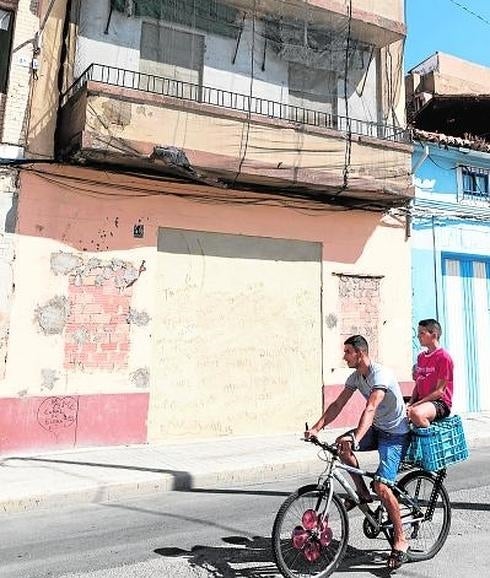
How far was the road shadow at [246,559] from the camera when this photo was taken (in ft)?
13.6

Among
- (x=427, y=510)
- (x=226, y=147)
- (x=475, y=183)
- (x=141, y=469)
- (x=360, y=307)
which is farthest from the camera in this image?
(x=475, y=183)

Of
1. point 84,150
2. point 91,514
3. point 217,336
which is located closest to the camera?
point 91,514

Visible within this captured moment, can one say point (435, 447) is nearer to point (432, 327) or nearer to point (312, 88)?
point (432, 327)

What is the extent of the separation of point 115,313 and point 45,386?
5.18 feet

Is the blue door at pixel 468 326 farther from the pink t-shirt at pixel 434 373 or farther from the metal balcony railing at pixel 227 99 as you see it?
the pink t-shirt at pixel 434 373

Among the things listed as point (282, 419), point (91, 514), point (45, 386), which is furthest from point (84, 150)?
point (282, 419)

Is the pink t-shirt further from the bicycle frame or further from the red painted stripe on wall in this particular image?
the red painted stripe on wall

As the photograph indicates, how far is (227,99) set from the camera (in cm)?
1078

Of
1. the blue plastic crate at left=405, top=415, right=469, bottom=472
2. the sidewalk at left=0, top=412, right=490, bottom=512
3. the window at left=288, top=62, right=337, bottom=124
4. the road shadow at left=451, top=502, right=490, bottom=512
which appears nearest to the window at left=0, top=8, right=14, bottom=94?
the window at left=288, top=62, right=337, bottom=124

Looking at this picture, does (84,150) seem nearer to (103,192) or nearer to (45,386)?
(103,192)

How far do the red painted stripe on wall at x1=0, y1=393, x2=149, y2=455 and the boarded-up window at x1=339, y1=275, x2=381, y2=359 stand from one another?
4.41 m

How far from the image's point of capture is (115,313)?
9320 millimetres

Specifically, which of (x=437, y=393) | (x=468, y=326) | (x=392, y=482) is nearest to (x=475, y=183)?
(x=468, y=326)

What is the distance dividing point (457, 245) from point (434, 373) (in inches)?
345
